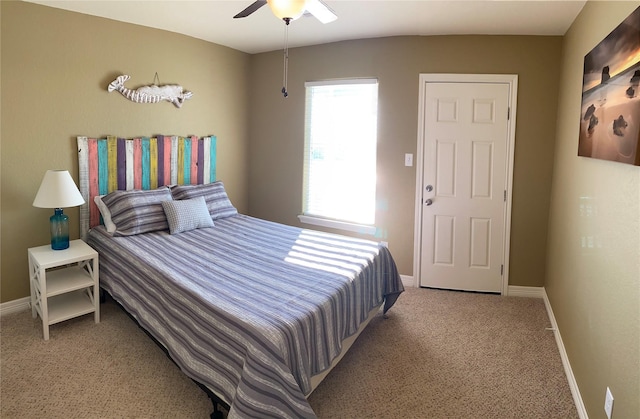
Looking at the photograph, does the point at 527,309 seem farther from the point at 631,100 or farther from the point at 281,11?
the point at 281,11

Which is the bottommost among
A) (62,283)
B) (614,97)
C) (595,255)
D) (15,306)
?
(15,306)

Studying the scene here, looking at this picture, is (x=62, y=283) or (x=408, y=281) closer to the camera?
(x=62, y=283)

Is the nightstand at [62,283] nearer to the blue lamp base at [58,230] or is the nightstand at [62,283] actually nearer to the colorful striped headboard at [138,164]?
the blue lamp base at [58,230]

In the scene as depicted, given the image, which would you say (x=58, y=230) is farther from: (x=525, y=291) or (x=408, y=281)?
(x=525, y=291)

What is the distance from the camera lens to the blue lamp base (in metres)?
2.96

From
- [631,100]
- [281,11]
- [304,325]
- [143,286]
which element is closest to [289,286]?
[304,325]

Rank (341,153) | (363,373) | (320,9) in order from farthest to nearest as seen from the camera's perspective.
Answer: (341,153), (363,373), (320,9)

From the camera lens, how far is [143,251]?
285 centimetres


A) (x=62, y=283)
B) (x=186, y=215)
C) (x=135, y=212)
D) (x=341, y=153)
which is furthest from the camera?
(x=341, y=153)

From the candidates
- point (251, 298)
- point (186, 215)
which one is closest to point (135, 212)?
point (186, 215)

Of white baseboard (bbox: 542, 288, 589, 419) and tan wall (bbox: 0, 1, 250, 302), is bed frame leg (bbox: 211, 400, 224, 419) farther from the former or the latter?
tan wall (bbox: 0, 1, 250, 302)

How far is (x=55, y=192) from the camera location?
289cm

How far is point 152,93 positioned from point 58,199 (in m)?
1.33

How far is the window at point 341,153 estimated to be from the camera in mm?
3985
